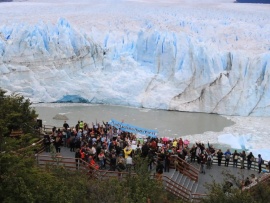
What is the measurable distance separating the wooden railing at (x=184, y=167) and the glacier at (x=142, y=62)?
932cm

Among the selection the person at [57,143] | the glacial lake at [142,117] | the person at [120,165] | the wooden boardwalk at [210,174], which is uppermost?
the person at [120,165]

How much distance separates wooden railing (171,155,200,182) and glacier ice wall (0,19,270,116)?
9.33 metres

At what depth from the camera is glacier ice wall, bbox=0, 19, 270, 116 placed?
18391 mm

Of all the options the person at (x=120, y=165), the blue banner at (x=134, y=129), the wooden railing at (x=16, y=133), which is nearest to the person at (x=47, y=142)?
the wooden railing at (x=16, y=133)

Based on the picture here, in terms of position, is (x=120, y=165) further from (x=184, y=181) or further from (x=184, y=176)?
(x=184, y=176)

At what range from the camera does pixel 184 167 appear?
9.12 meters

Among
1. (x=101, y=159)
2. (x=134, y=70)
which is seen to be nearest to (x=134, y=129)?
(x=101, y=159)

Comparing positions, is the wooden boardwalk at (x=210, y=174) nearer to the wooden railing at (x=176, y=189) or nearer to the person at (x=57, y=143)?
the person at (x=57, y=143)

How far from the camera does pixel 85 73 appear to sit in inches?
778

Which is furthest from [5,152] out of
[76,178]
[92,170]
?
[92,170]

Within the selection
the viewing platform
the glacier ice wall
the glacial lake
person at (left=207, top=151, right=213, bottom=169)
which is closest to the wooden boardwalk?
the viewing platform

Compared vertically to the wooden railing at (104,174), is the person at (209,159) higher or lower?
lower

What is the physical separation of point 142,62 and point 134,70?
2.39ft

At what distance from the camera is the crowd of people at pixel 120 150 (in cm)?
824
